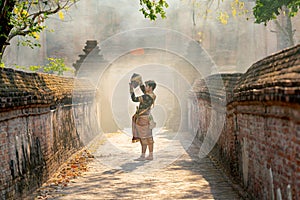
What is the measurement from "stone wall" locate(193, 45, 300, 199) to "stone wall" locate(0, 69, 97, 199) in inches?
135

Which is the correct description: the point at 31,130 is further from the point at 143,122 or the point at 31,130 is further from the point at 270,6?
the point at 270,6

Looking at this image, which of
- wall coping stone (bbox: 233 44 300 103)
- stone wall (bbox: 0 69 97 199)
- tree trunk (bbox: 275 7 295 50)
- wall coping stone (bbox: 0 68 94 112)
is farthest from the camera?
tree trunk (bbox: 275 7 295 50)

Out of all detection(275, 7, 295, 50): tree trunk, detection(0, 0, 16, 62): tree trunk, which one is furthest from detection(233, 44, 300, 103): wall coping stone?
detection(275, 7, 295, 50): tree trunk

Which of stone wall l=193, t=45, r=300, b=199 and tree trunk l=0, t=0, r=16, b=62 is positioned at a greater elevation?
tree trunk l=0, t=0, r=16, b=62

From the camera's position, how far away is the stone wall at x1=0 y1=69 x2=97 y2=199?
636 centimetres

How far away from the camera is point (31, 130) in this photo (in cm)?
782

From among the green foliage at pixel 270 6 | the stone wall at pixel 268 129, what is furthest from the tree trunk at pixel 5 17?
the green foliage at pixel 270 6

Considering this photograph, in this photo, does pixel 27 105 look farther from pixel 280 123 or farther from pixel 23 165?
pixel 280 123

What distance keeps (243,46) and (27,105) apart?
104 ft

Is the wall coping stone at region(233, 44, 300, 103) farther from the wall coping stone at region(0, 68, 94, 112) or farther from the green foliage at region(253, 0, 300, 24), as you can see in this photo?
the green foliage at region(253, 0, 300, 24)

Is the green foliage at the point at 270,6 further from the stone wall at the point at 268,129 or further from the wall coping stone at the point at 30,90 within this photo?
the wall coping stone at the point at 30,90

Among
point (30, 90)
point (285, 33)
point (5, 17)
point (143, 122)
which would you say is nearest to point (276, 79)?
point (30, 90)

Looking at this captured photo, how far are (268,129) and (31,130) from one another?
436cm

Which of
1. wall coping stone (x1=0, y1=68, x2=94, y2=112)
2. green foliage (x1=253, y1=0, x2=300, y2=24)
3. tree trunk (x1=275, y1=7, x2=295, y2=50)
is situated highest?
tree trunk (x1=275, y1=7, x2=295, y2=50)
